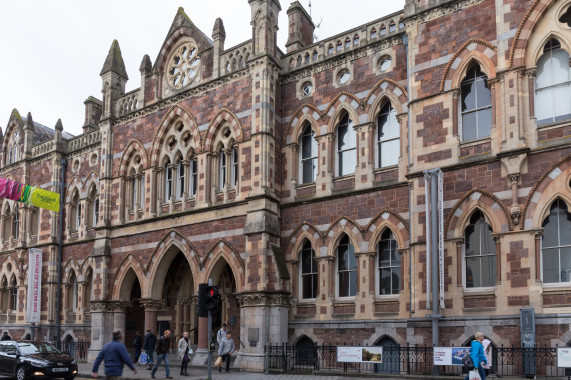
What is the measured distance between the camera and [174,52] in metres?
27.7

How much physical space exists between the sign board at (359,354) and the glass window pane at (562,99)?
27.4ft

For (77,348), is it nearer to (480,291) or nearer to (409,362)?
(409,362)

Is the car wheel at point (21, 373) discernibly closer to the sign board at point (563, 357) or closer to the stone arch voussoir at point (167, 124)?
the stone arch voussoir at point (167, 124)

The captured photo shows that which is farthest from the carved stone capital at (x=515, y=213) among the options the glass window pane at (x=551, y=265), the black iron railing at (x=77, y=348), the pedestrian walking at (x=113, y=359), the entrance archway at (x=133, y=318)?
the black iron railing at (x=77, y=348)

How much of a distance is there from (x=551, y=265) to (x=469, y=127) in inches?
188

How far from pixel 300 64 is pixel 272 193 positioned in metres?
5.14

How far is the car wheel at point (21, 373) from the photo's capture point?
63.0ft

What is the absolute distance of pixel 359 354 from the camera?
1870 cm

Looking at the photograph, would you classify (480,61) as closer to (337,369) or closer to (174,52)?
(337,369)

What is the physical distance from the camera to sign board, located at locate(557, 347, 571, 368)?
14.9m

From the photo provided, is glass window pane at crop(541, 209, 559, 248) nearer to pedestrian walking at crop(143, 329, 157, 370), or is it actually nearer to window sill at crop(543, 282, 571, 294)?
window sill at crop(543, 282, 571, 294)

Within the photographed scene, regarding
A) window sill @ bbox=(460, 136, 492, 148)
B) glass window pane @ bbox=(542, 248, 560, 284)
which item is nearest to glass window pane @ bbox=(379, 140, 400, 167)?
window sill @ bbox=(460, 136, 492, 148)

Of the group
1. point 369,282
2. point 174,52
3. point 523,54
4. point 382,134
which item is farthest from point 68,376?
point 523,54

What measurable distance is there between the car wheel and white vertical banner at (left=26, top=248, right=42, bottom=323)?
1290 cm
